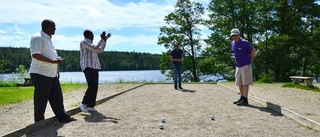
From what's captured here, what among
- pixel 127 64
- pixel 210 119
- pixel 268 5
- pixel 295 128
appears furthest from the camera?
pixel 127 64

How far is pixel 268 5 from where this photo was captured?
27.9 meters

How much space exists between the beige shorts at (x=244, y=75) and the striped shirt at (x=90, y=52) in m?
3.31

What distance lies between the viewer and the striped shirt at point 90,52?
6.72 m

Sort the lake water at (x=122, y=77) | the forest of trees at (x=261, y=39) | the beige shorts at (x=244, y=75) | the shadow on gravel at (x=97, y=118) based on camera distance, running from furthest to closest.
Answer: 1. the forest of trees at (x=261, y=39)
2. the lake water at (x=122, y=77)
3. the beige shorts at (x=244, y=75)
4. the shadow on gravel at (x=97, y=118)

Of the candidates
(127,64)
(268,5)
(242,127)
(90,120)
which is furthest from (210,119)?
(127,64)

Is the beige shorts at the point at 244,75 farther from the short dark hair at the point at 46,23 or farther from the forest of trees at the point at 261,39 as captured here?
the forest of trees at the point at 261,39

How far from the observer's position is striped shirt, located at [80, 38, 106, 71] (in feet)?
22.0

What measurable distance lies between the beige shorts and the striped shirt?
3312mm

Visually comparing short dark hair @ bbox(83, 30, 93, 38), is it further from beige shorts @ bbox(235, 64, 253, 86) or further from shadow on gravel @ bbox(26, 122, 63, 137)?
beige shorts @ bbox(235, 64, 253, 86)

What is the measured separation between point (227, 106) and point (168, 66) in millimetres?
28278

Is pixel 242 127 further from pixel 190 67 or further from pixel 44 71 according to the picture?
pixel 190 67

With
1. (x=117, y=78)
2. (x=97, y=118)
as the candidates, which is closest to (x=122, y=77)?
(x=117, y=78)

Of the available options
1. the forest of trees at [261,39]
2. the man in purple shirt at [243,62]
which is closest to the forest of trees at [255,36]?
the forest of trees at [261,39]

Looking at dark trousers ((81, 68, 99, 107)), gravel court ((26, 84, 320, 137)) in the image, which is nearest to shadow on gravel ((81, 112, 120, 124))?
gravel court ((26, 84, 320, 137))
